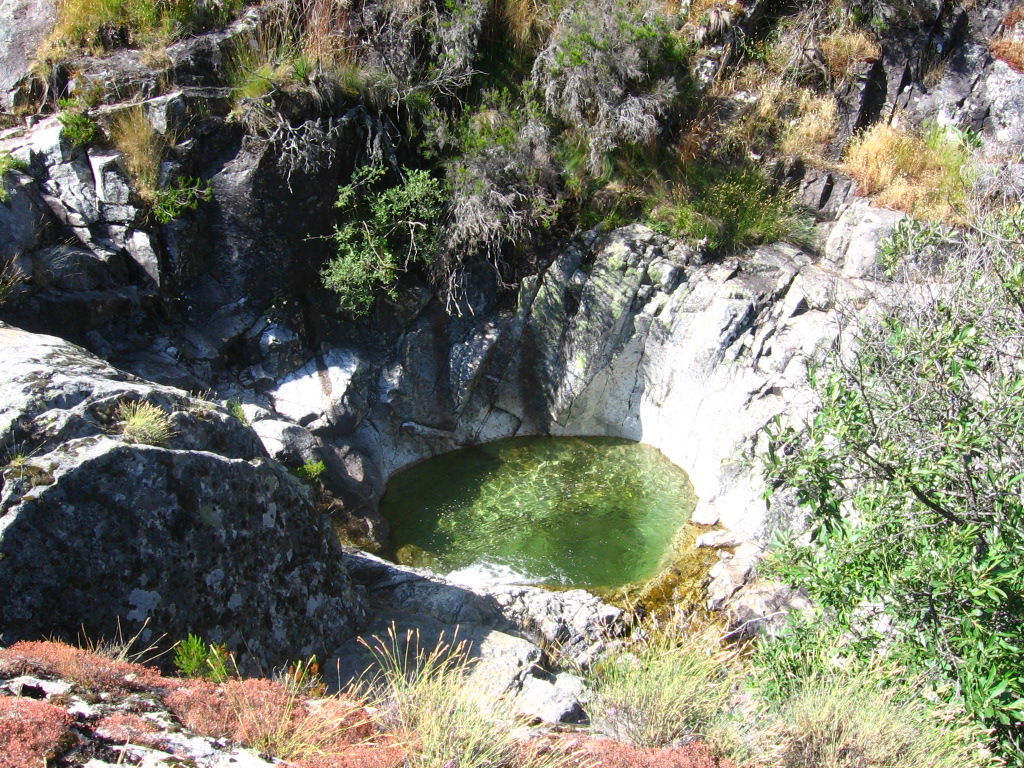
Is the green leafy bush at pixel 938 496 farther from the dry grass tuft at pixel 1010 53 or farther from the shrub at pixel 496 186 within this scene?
the dry grass tuft at pixel 1010 53

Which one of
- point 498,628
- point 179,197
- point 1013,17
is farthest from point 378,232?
point 1013,17

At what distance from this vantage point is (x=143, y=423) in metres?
5.23

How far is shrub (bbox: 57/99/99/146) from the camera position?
30.1ft

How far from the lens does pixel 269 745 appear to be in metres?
3.22

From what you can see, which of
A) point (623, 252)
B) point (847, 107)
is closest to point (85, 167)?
point (623, 252)

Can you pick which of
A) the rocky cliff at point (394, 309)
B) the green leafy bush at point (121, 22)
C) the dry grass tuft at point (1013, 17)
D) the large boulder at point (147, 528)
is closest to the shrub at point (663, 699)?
the rocky cliff at point (394, 309)

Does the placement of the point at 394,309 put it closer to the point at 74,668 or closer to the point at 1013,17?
the point at 74,668

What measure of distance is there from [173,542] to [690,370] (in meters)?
6.99

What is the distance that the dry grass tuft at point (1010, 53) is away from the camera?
11.4 meters

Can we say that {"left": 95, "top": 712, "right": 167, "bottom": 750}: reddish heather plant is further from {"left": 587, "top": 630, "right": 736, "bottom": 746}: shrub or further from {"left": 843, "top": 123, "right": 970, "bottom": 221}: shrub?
{"left": 843, "top": 123, "right": 970, "bottom": 221}: shrub

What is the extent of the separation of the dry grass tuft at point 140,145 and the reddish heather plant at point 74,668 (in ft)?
22.6

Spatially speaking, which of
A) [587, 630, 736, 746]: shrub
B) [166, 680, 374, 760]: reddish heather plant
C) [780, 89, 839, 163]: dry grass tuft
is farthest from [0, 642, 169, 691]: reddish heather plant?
[780, 89, 839, 163]: dry grass tuft

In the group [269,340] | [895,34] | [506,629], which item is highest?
[895,34]

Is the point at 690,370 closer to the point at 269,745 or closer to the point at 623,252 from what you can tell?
the point at 623,252
